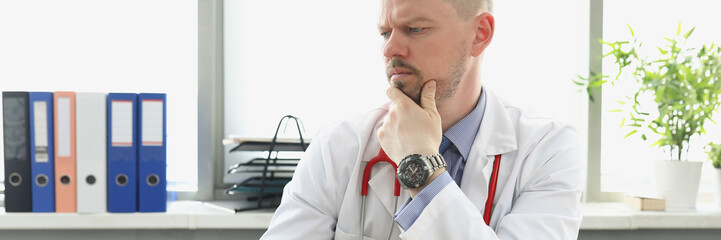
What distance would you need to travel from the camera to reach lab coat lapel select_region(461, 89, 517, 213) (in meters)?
1.39

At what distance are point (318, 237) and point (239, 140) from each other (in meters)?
0.77

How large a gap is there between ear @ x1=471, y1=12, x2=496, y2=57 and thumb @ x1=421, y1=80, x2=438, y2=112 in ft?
0.43

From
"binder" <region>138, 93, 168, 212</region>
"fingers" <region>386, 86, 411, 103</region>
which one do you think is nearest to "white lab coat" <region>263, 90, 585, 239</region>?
"fingers" <region>386, 86, 411, 103</region>

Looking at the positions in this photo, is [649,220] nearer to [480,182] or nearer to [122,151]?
[480,182]

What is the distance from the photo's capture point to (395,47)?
1.35 m

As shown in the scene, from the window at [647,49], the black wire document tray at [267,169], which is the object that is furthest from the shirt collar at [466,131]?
the window at [647,49]

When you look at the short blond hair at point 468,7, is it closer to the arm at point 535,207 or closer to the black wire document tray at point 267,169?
the arm at point 535,207

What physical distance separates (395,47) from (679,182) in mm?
1340

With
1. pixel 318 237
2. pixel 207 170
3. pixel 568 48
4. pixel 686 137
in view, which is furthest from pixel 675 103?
pixel 207 170

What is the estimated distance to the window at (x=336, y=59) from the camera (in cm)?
238

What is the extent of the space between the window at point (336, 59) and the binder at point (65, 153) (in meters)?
0.53

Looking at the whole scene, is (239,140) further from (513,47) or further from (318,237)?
(513,47)

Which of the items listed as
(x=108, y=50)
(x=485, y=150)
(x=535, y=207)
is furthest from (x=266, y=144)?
(x=535, y=207)

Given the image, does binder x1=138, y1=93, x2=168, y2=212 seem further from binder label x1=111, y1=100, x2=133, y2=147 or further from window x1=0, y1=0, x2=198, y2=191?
window x1=0, y1=0, x2=198, y2=191
